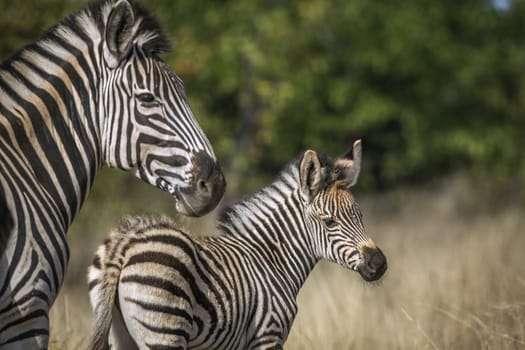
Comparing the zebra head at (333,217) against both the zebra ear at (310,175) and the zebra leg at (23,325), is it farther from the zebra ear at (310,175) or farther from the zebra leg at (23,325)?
the zebra leg at (23,325)

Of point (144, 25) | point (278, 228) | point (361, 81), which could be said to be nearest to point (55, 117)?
point (144, 25)

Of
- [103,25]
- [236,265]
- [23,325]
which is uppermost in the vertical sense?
[103,25]

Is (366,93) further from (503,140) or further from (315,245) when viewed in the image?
(315,245)

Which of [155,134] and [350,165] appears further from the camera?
[350,165]

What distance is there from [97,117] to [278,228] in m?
1.75

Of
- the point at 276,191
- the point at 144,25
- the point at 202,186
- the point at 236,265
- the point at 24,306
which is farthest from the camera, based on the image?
the point at 276,191

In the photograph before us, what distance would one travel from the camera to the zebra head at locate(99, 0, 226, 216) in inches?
185

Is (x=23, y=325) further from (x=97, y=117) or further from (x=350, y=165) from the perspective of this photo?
(x=350, y=165)

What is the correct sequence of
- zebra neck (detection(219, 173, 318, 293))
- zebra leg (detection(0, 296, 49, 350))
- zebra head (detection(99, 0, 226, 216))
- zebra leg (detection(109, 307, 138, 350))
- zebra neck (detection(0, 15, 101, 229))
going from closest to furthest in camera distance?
zebra leg (detection(0, 296, 49, 350)) → zebra neck (detection(0, 15, 101, 229)) → zebra head (detection(99, 0, 226, 216)) → zebra leg (detection(109, 307, 138, 350)) → zebra neck (detection(219, 173, 318, 293))

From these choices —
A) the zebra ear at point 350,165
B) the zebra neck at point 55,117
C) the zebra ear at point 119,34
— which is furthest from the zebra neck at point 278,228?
the zebra ear at point 119,34

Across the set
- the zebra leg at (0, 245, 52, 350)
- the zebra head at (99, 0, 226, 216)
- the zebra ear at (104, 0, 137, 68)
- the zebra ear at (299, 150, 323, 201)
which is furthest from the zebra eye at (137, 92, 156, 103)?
the zebra ear at (299, 150, 323, 201)

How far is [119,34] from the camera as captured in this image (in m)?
4.79

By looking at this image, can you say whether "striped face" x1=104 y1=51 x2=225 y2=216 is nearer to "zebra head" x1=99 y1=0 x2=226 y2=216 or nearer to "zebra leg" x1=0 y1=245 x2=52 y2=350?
"zebra head" x1=99 y1=0 x2=226 y2=216

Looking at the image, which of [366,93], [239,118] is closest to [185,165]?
[239,118]
